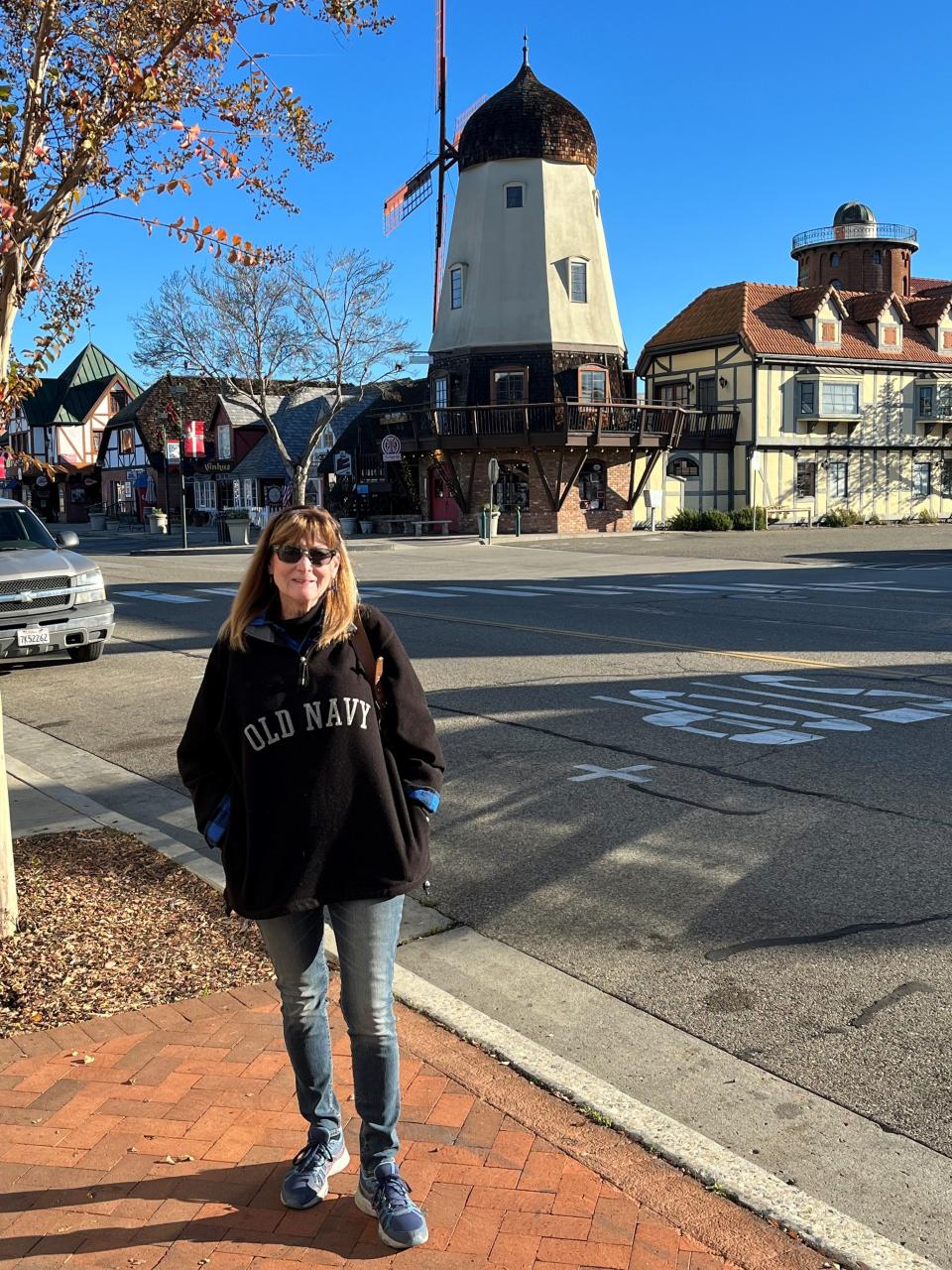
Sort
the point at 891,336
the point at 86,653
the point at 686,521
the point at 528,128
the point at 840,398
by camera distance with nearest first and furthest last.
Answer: the point at 86,653 → the point at 528,128 → the point at 686,521 → the point at 840,398 → the point at 891,336

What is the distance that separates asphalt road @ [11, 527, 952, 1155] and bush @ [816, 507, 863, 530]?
33510 mm

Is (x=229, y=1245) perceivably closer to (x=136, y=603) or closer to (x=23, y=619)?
(x=23, y=619)

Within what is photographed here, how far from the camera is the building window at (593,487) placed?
150 feet

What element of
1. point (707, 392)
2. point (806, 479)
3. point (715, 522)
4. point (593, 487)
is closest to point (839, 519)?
point (806, 479)

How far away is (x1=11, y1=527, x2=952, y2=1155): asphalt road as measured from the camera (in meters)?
4.30

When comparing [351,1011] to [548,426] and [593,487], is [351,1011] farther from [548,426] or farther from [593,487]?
[593,487]

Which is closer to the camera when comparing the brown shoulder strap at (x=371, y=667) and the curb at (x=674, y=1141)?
the curb at (x=674, y=1141)

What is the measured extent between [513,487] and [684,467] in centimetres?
942

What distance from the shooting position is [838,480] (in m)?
52.7

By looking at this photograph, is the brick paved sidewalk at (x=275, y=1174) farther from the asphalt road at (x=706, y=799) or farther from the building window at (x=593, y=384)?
the building window at (x=593, y=384)

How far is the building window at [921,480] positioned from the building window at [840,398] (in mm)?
5155

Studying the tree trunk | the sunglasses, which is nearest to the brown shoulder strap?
the sunglasses

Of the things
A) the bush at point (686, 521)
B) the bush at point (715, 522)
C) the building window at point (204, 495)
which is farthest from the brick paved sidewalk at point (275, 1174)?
the building window at point (204, 495)

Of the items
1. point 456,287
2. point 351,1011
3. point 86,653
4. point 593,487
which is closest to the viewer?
point 351,1011
